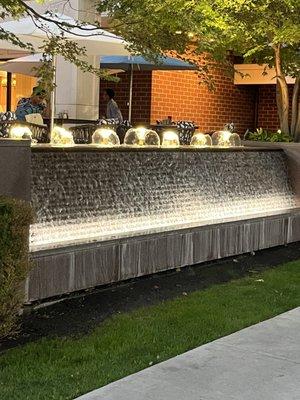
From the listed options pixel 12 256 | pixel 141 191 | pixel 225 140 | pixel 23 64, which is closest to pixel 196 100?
pixel 23 64

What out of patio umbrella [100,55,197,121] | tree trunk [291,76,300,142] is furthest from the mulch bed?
patio umbrella [100,55,197,121]

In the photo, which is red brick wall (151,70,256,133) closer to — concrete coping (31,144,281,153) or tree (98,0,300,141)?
tree (98,0,300,141)

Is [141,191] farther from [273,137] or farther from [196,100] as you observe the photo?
[196,100]

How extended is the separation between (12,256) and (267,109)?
60.8 ft

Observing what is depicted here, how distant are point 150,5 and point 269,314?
9.73 feet

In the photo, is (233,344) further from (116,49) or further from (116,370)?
(116,49)

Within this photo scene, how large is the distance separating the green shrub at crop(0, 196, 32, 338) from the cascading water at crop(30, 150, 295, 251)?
4.47 feet

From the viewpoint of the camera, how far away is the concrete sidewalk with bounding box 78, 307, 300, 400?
4293 mm

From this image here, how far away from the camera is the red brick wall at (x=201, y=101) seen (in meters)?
19.0

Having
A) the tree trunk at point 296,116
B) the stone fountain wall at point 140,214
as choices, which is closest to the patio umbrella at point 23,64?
the tree trunk at point 296,116

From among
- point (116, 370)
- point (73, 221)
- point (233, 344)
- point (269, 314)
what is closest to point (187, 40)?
point (73, 221)

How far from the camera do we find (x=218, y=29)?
9602 millimetres

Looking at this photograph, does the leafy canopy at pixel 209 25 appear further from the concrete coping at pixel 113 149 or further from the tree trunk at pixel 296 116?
the concrete coping at pixel 113 149

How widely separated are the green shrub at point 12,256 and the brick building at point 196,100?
42.0ft
